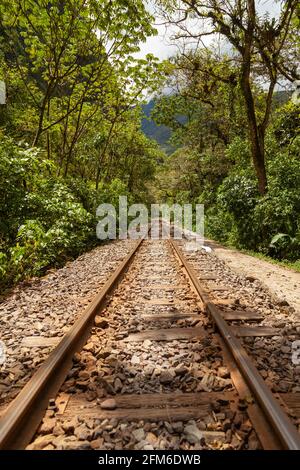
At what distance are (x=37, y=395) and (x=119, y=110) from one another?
56.1 feet

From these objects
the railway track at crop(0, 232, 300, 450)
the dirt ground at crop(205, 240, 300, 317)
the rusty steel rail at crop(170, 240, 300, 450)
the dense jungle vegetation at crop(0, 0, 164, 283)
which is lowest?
the dirt ground at crop(205, 240, 300, 317)

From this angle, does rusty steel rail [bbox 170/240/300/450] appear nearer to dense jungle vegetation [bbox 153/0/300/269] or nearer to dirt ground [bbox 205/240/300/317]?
dirt ground [bbox 205/240/300/317]

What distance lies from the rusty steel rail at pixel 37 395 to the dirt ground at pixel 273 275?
3258 millimetres

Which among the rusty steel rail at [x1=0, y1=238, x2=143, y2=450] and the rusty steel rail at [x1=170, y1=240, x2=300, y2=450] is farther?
the rusty steel rail at [x1=0, y1=238, x2=143, y2=450]

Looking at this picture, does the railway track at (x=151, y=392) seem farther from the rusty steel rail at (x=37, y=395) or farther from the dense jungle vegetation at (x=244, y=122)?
the dense jungle vegetation at (x=244, y=122)

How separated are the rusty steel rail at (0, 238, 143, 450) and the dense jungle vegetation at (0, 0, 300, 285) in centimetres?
333

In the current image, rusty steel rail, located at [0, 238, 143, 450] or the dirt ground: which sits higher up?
rusty steel rail, located at [0, 238, 143, 450]

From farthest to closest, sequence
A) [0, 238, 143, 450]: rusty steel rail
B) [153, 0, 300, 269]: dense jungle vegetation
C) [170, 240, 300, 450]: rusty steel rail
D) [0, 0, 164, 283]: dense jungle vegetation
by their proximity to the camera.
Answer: [153, 0, 300, 269]: dense jungle vegetation < [0, 0, 164, 283]: dense jungle vegetation < [0, 238, 143, 450]: rusty steel rail < [170, 240, 300, 450]: rusty steel rail

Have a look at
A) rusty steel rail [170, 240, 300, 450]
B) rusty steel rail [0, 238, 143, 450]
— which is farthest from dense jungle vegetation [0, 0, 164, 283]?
rusty steel rail [170, 240, 300, 450]

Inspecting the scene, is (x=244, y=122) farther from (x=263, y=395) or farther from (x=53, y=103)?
(x=263, y=395)

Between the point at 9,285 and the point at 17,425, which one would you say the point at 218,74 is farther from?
the point at 17,425

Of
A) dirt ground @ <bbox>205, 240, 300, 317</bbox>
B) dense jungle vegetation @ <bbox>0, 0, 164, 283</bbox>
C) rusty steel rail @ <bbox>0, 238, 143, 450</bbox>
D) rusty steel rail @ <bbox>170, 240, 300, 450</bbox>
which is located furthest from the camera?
dense jungle vegetation @ <bbox>0, 0, 164, 283</bbox>

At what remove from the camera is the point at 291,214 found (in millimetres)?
10297

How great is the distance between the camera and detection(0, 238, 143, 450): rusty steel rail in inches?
80.3
